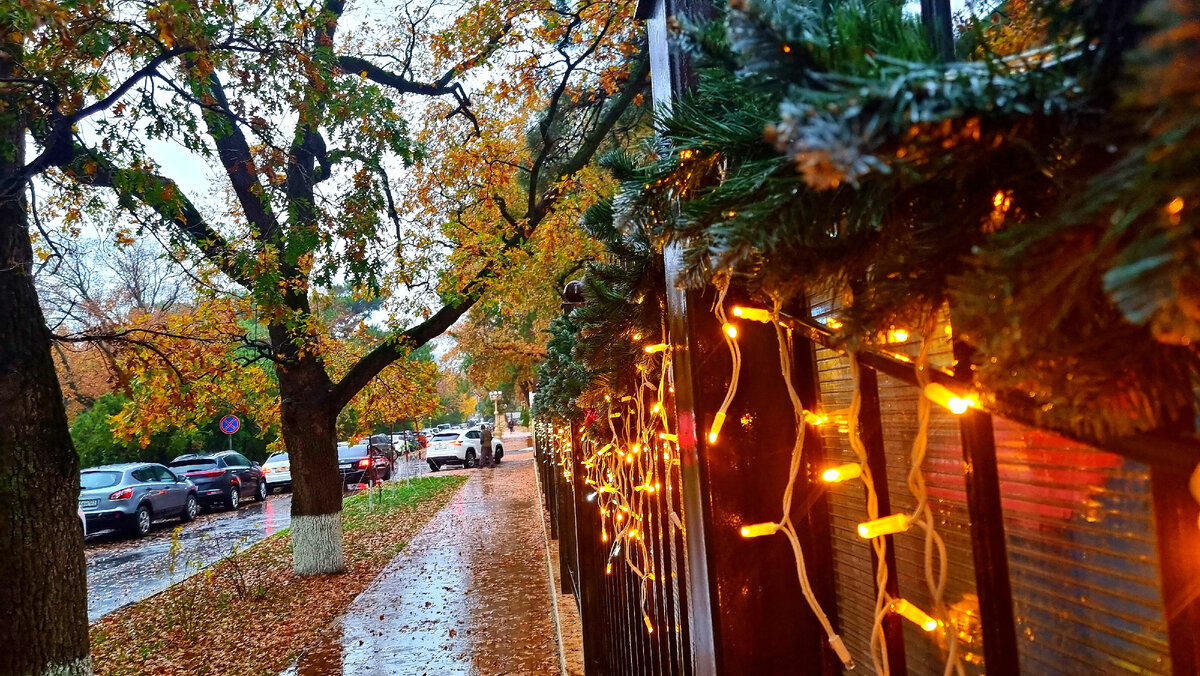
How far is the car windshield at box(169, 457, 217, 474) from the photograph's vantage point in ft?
74.8

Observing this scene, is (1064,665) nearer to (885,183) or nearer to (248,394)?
(885,183)

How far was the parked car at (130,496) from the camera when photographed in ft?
56.7

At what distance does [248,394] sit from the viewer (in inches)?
448

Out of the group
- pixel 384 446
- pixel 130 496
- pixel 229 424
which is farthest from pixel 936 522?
pixel 384 446

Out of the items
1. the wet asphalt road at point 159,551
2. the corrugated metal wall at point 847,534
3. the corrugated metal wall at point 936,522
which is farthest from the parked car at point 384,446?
the corrugated metal wall at point 936,522

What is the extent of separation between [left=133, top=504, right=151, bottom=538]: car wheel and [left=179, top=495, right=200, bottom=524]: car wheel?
1.88 meters

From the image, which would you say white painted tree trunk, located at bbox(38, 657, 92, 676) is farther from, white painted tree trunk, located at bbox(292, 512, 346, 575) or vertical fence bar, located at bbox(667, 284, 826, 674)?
vertical fence bar, located at bbox(667, 284, 826, 674)

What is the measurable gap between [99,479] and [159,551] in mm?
3219

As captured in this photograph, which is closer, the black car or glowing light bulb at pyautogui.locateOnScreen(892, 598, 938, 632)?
glowing light bulb at pyautogui.locateOnScreen(892, 598, 938, 632)

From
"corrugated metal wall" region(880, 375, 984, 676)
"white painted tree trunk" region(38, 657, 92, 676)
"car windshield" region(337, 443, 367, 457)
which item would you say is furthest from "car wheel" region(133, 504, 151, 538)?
"corrugated metal wall" region(880, 375, 984, 676)

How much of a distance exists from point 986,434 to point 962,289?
400 mm

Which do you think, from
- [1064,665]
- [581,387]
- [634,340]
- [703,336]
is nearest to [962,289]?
[1064,665]

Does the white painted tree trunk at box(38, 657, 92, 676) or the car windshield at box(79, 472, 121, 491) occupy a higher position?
the car windshield at box(79, 472, 121, 491)

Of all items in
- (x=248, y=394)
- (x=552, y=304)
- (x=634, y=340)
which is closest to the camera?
(x=634, y=340)
